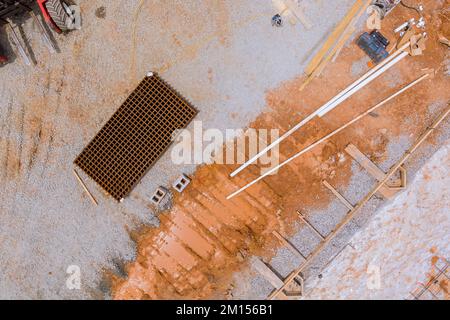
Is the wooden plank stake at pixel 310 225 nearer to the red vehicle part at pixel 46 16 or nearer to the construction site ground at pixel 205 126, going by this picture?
the construction site ground at pixel 205 126

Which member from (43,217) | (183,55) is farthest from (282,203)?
(43,217)

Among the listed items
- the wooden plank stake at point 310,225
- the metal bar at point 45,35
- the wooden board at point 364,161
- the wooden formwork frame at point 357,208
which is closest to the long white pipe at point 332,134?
the wooden board at point 364,161

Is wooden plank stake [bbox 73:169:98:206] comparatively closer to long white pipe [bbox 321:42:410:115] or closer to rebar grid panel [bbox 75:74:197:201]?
rebar grid panel [bbox 75:74:197:201]

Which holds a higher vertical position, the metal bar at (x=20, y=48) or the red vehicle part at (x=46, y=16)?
the red vehicle part at (x=46, y=16)

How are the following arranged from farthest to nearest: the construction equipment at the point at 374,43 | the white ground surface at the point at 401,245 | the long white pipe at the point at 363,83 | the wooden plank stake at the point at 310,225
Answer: the white ground surface at the point at 401,245 → the wooden plank stake at the point at 310,225 → the long white pipe at the point at 363,83 → the construction equipment at the point at 374,43

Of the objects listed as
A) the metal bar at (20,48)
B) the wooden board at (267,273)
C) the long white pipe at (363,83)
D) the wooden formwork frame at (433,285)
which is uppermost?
the long white pipe at (363,83)

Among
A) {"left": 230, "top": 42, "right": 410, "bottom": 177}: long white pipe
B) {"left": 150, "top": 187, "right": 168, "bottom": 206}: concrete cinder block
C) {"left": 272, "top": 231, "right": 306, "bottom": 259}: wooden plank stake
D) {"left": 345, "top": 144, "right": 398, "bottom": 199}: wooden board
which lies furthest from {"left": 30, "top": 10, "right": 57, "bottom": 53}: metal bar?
{"left": 345, "top": 144, "right": 398, "bottom": 199}: wooden board

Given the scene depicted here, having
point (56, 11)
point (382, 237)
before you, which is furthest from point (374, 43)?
point (56, 11)

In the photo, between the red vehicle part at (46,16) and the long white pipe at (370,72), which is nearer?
the red vehicle part at (46,16)

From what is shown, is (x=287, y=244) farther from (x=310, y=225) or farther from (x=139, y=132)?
(x=139, y=132)
